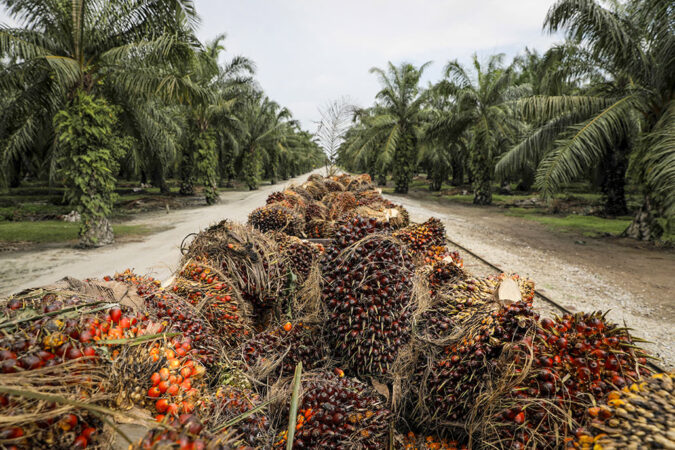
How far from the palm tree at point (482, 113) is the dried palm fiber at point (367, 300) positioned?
1456cm

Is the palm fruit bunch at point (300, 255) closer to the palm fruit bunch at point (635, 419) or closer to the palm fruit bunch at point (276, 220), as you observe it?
the palm fruit bunch at point (276, 220)

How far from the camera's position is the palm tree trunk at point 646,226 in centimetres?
780

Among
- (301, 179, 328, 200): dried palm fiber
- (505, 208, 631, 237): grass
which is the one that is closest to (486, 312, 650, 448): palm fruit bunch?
(301, 179, 328, 200): dried palm fiber

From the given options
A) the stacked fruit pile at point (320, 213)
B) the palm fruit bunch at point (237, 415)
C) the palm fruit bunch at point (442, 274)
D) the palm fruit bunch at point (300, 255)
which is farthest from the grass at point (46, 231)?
the palm fruit bunch at point (237, 415)

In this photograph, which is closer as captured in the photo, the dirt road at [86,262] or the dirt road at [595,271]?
the dirt road at [595,271]

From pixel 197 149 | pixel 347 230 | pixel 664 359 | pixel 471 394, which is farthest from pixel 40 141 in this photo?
pixel 664 359

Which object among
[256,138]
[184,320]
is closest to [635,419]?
[184,320]

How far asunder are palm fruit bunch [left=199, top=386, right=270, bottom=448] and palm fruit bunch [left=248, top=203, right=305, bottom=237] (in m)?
2.17

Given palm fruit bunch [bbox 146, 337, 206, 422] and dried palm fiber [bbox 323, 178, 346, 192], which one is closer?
palm fruit bunch [bbox 146, 337, 206, 422]

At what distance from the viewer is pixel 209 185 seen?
1605cm

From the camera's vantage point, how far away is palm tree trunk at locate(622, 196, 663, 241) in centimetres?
780

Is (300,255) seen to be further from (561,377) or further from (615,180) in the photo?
(615,180)

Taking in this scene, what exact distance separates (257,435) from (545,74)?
11870 mm

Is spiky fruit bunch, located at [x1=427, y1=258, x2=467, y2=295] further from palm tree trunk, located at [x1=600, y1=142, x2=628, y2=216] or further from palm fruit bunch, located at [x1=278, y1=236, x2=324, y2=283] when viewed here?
palm tree trunk, located at [x1=600, y1=142, x2=628, y2=216]
